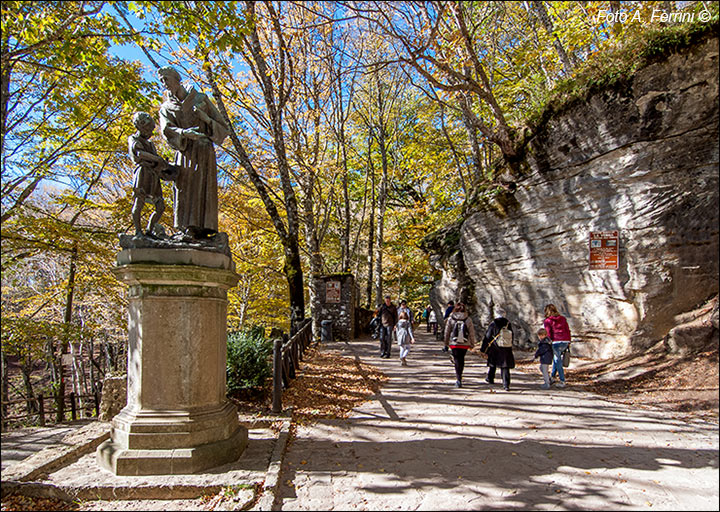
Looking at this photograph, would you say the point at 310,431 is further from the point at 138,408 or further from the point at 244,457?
the point at 138,408

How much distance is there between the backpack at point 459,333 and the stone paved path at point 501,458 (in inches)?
47.5

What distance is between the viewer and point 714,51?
26.5 feet

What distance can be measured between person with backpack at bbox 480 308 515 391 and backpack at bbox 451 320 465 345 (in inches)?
17.3

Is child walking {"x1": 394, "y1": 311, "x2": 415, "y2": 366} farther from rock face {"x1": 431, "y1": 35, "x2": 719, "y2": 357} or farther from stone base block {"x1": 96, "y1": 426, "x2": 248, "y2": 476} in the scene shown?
stone base block {"x1": 96, "y1": 426, "x2": 248, "y2": 476}

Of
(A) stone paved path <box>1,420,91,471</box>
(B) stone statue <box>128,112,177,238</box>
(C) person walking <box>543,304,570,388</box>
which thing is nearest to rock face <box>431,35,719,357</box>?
(C) person walking <box>543,304,570,388</box>

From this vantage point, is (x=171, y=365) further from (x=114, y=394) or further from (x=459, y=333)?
(x=459, y=333)

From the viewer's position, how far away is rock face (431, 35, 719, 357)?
27.4 ft

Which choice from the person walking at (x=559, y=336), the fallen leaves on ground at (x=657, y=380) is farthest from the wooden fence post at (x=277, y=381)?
the fallen leaves on ground at (x=657, y=380)

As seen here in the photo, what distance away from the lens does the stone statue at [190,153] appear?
16.3ft

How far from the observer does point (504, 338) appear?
8102 millimetres

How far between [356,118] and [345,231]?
6.65 meters

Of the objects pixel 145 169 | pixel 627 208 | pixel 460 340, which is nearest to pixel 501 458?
pixel 460 340

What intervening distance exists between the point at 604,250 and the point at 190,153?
9066 mm

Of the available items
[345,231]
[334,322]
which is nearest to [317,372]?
[334,322]
